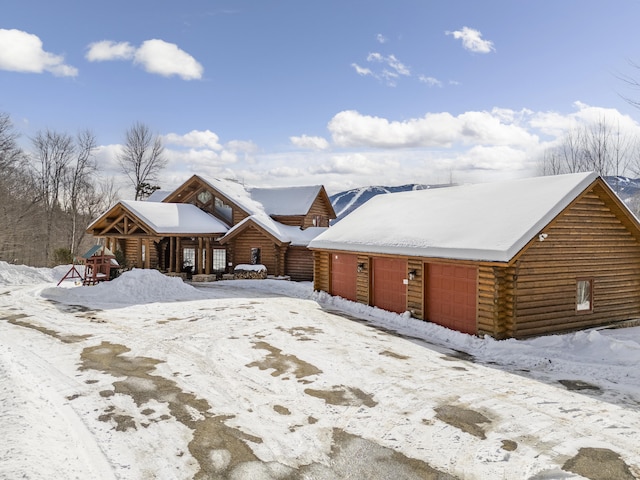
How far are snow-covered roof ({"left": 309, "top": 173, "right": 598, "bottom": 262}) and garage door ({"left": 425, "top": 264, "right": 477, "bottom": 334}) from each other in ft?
2.52

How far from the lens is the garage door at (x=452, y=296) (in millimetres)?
13078

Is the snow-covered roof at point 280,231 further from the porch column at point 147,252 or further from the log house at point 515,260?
the log house at point 515,260

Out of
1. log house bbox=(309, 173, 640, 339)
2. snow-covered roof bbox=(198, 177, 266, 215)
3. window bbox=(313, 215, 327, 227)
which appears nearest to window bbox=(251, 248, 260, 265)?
snow-covered roof bbox=(198, 177, 266, 215)

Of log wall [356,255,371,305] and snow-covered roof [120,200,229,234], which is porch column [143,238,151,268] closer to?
snow-covered roof [120,200,229,234]

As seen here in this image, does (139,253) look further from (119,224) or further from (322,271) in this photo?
(322,271)

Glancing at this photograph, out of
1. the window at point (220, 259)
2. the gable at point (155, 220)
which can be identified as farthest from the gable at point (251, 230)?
the window at point (220, 259)

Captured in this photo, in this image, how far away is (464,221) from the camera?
48.7 feet

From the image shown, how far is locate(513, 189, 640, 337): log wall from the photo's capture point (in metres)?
12.8

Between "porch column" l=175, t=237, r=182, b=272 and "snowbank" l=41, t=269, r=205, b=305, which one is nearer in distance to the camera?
"snowbank" l=41, t=269, r=205, b=305

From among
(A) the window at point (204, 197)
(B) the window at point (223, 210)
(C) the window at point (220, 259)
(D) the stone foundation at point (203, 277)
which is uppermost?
(A) the window at point (204, 197)

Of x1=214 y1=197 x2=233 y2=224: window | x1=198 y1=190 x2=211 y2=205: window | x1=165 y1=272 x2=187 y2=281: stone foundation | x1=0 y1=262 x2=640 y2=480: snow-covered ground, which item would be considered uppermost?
x1=198 y1=190 x2=211 y2=205: window

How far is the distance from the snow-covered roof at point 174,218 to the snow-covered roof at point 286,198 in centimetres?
434

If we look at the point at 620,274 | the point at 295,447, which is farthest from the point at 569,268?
the point at 295,447

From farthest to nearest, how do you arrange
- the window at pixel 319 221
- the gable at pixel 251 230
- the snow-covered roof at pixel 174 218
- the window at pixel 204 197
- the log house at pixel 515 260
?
1. the window at pixel 319 221
2. the window at pixel 204 197
3. the gable at pixel 251 230
4. the snow-covered roof at pixel 174 218
5. the log house at pixel 515 260
